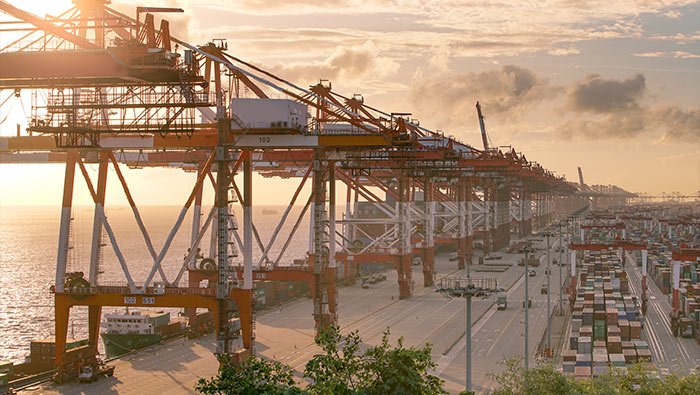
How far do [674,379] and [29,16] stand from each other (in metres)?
34.3

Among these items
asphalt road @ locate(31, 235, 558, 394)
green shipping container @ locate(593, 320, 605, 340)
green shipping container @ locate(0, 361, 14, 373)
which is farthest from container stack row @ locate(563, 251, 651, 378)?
green shipping container @ locate(0, 361, 14, 373)

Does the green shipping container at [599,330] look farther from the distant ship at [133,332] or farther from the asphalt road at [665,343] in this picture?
the distant ship at [133,332]

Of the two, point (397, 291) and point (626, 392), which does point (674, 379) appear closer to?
point (626, 392)

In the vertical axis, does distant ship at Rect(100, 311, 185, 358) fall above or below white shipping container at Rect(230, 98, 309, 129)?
below

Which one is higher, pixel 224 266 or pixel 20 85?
pixel 20 85

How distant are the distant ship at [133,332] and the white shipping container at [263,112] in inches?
904

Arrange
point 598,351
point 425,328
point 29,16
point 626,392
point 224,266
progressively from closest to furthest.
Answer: point 626,392 → point 29,16 → point 224,266 → point 598,351 → point 425,328

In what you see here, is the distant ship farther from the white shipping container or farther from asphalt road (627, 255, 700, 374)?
asphalt road (627, 255, 700, 374)

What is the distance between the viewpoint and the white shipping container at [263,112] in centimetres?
5012

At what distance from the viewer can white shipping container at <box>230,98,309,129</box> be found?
50125 millimetres

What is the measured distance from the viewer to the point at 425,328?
67.8 meters

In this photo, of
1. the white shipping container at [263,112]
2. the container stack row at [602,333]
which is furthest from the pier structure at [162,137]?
the container stack row at [602,333]

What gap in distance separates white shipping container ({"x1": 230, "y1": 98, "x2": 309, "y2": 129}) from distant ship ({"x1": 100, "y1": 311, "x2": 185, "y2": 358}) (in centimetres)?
2295

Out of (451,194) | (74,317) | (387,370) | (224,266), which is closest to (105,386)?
(224,266)
